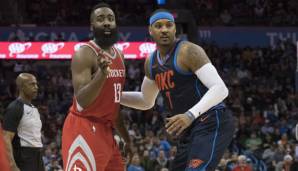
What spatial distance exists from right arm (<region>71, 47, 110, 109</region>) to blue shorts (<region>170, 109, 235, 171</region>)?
0.82 meters

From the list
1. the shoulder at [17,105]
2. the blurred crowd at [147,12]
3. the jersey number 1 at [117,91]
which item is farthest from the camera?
the blurred crowd at [147,12]

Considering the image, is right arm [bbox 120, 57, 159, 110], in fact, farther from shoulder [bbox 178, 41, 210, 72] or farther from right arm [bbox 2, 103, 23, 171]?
right arm [bbox 2, 103, 23, 171]

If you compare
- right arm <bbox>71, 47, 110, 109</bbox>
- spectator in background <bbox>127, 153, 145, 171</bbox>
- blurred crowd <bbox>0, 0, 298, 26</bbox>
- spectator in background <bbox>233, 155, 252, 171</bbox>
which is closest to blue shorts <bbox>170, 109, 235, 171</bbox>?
right arm <bbox>71, 47, 110, 109</bbox>

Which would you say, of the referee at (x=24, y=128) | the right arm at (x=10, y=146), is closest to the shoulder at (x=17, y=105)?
the referee at (x=24, y=128)

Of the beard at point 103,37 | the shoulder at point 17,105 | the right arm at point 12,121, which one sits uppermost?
the beard at point 103,37

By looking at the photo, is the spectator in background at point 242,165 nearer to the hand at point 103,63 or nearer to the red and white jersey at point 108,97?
the red and white jersey at point 108,97

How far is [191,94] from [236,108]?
14.3m

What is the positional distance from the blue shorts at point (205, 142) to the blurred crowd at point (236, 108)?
7.55 metres

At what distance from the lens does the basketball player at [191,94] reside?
5141mm

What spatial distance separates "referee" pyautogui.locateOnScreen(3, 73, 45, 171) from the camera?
271 inches

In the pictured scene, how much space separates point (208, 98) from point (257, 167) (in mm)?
9750

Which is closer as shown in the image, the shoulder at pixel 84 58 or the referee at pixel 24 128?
the shoulder at pixel 84 58

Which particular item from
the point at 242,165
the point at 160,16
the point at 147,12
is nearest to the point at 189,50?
the point at 160,16

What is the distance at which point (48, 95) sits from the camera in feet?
67.9
